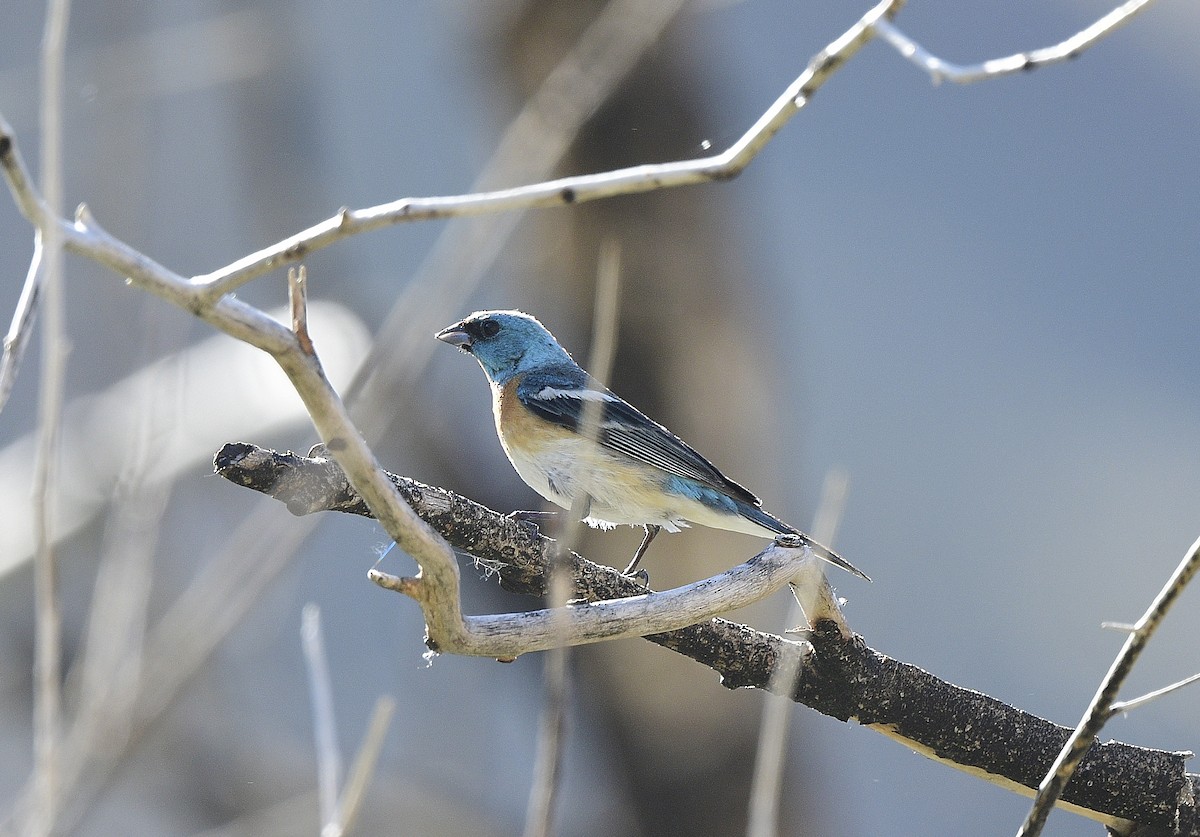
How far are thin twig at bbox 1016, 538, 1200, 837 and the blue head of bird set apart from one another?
2.39m

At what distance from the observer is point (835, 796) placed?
634 cm

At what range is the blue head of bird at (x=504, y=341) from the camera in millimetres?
3904

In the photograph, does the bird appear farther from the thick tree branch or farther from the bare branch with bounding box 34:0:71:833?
the bare branch with bounding box 34:0:71:833

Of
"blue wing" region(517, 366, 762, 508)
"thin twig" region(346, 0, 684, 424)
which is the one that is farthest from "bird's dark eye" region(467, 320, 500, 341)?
"thin twig" region(346, 0, 684, 424)

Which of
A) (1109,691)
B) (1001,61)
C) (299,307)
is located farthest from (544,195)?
(1109,691)

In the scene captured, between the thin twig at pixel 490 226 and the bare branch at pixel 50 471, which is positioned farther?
the thin twig at pixel 490 226

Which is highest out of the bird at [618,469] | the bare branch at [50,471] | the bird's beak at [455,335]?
the bird's beak at [455,335]

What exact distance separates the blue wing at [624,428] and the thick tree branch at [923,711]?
2.44ft

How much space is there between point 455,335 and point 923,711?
195 centimetres

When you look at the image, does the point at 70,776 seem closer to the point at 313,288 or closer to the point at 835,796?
the point at 313,288

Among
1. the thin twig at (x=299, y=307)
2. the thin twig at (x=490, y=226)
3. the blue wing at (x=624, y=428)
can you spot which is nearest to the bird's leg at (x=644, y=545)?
the blue wing at (x=624, y=428)

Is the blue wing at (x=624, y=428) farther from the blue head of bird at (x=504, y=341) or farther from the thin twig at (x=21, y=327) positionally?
the thin twig at (x=21, y=327)

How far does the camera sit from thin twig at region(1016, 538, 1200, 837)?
1.57 meters

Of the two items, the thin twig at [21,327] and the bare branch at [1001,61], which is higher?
the bare branch at [1001,61]
